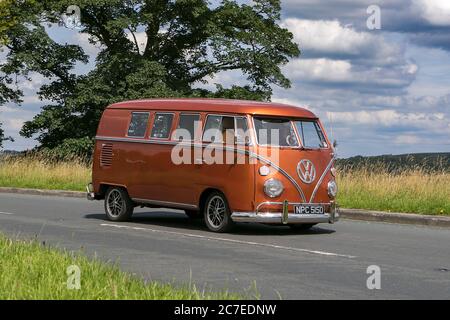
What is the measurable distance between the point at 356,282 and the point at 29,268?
3.40 metres

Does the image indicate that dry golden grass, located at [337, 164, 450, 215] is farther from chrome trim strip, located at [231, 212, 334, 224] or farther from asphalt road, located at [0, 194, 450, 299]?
chrome trim strip, located at [231, 212, 334, 224]

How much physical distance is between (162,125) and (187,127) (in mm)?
727

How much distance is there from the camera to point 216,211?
14430 mm

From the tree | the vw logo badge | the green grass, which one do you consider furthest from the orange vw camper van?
the tree

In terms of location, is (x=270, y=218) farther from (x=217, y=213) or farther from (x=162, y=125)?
(x=162, y=125)

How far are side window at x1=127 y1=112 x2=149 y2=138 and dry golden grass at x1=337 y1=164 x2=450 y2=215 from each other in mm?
5203

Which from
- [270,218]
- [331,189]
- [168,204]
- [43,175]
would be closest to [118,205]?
[168,204]

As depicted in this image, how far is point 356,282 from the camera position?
29.6ft

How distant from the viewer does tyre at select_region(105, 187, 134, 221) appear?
52.9 ft

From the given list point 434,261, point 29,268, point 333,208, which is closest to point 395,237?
point 333,208

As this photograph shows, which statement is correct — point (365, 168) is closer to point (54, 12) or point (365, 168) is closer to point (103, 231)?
point (103, 231)

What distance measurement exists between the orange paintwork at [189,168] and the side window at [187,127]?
105 mm

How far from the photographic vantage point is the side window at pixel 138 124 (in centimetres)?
1581

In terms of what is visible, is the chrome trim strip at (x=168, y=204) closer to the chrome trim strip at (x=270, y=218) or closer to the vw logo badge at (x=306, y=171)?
the chrome trim strip at (x=270, y=218)
